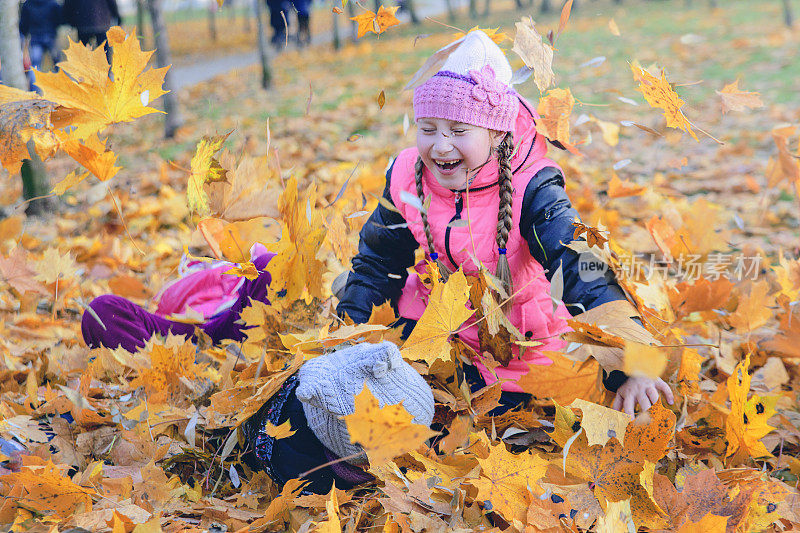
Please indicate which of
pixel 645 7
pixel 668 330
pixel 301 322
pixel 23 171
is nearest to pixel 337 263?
pixel 301 322

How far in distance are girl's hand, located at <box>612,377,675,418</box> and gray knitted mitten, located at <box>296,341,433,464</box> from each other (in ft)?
1.45

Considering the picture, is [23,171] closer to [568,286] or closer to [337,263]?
[337,263]

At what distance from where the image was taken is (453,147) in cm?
165

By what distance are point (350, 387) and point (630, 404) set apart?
0.63 m

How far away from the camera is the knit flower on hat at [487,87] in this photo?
1.60 m

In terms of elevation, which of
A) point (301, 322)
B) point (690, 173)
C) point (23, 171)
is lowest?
point (690, 173)

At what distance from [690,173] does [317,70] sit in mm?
8581

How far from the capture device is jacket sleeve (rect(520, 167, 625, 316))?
1548mm

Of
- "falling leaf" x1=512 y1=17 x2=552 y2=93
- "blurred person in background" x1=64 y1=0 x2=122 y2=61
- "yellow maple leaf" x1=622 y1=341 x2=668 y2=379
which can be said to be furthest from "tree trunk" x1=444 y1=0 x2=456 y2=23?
"yellow maple leaf" x1=622 y1=341 x2=668 y2=379

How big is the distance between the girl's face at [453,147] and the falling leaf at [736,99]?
58 cm

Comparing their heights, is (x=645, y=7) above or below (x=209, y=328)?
above

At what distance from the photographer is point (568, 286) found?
161 cm

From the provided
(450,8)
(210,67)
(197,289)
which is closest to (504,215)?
(197,289)

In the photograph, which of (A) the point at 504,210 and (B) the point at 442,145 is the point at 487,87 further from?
(A) the point at 504,210
